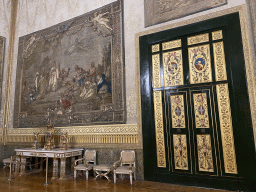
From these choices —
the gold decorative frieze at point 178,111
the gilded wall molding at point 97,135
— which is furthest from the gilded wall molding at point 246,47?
the gilded wall molding at point 97,135

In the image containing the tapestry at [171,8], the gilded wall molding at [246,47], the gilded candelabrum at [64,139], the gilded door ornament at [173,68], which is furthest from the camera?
the gilded candelabrum at [64,139]

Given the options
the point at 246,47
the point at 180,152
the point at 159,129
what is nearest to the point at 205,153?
the point at 180,152

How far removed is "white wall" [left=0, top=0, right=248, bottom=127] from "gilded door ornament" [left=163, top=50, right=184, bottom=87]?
982 millimetres

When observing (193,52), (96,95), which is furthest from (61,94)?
(193,52)

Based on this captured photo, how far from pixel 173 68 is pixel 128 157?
2.86m

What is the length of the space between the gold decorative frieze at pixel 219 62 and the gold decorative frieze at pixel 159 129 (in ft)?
5.30

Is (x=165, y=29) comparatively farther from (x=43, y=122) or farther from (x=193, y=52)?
(x=43, y=122)

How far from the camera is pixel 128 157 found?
230 inches

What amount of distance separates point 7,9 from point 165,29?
822 cm

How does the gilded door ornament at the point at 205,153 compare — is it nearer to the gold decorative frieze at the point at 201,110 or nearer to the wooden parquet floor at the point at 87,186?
the gold decorative frieze at the point at 201,110

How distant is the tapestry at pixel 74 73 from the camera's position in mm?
6719

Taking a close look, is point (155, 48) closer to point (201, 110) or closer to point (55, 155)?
point (201, 110)

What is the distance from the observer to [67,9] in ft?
27.2

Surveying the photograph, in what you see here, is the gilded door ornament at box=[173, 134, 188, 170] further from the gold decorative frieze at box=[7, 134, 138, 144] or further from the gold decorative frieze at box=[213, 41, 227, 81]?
the gold decorative frieze at box=[213, 41, 227, 81]
